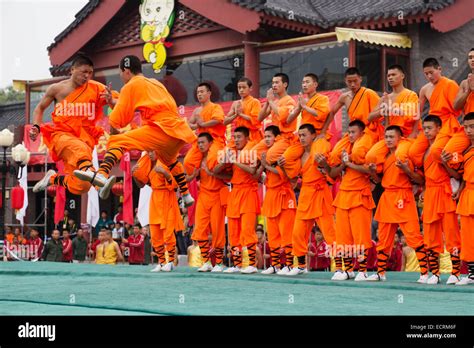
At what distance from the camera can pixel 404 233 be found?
10.7 metres

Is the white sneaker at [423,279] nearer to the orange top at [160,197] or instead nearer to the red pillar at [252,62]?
the orange top at [160,197]

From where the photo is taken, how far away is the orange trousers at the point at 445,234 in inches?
407

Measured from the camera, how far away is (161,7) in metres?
21.8

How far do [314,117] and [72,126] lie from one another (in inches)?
127

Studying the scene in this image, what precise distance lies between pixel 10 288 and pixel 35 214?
679 inches

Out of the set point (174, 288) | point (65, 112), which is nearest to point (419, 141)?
point (174, 288)

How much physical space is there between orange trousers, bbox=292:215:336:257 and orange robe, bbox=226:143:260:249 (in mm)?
969

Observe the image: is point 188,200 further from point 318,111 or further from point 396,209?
point 396,209

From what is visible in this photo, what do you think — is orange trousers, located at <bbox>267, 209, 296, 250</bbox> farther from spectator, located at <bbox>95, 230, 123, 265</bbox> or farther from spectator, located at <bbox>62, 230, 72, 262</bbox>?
spectator, located at <bbox>62, 230, 72, 262</bbox>

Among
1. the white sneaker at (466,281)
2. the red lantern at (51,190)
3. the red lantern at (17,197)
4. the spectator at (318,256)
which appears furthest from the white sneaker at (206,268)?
the red lantern at (51,190)

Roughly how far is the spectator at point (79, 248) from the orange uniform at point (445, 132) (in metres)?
10.9

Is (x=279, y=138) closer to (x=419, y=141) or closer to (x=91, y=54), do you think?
(x=419, y=141)

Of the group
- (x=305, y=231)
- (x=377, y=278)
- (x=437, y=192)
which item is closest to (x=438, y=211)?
(x=437, y=192)
